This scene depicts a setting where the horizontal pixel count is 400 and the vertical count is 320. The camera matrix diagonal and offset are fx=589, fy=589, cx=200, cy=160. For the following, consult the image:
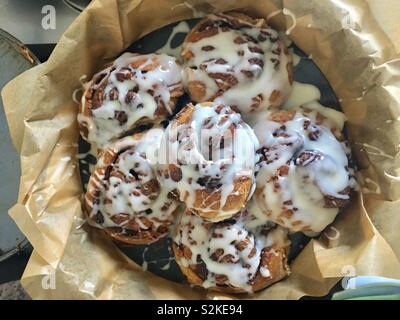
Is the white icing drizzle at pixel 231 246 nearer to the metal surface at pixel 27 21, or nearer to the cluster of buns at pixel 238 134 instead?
the cluster of buns at pixel 238 134

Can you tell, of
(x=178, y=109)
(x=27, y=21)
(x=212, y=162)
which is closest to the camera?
(x=212, y=162)

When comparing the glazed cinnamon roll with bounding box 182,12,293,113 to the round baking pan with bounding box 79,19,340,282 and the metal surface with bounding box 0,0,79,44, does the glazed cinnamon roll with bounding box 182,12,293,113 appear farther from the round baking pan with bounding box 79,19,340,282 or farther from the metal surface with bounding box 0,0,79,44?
the metal surface with bounding box 0,0,79,44

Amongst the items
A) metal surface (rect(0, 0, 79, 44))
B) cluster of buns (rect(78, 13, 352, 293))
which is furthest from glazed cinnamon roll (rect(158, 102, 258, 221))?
metal surface (rect(0, 0, 79, 44))

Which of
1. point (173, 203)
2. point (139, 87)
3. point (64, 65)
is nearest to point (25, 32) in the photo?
point (64, 65)

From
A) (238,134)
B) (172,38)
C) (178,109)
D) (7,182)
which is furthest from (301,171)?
(7,182)

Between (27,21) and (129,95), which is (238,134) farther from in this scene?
(27,21)

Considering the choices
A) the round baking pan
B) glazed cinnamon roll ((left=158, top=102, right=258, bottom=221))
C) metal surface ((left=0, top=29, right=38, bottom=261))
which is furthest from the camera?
metal surface ((left=0, top=29, right=38, bottom=261))

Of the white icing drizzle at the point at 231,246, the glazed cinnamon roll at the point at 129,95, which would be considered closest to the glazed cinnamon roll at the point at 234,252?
the white icing drizzle at the point at 231,246
